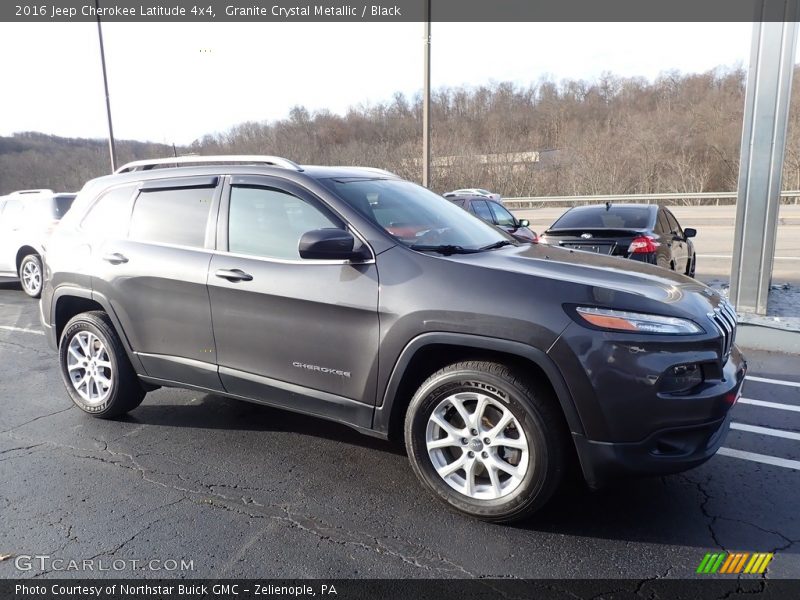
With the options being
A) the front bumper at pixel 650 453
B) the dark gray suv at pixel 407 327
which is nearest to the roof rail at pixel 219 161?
the dark gray suv at pixel 407 327

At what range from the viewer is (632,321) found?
2674 millimetres

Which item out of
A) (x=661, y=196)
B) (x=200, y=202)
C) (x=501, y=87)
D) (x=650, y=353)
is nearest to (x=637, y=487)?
(x=650, y=353)

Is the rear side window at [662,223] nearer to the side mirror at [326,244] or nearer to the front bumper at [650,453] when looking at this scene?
the front bumper at [650,453]

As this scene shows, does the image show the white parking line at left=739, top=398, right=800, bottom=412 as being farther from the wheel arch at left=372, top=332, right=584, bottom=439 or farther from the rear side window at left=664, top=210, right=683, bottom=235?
the rear side window at left=664, top=210, right=683, bottom=235

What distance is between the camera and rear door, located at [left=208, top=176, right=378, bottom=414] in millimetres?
3168

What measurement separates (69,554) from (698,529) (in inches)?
121

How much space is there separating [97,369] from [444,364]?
282 cm

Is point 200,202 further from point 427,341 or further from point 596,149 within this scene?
point 596,149

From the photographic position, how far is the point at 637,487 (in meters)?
A: 3.34

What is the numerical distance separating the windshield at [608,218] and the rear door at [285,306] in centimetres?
515

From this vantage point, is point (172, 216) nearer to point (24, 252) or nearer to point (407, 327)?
point (407, 327)

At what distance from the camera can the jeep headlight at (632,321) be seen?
105 inches

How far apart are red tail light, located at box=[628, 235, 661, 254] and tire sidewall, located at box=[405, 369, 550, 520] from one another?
5192 millimetres

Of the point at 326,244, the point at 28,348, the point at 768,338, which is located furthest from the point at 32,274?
the point at 768,338
